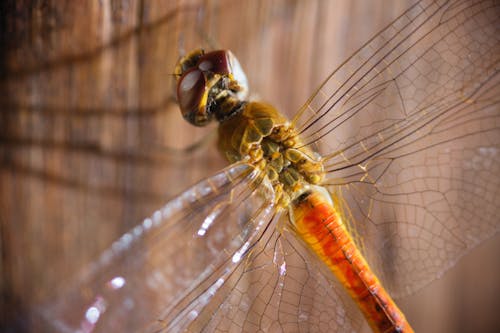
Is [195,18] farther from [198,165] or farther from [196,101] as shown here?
[198,165]

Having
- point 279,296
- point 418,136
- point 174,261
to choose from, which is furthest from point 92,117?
point 418,136

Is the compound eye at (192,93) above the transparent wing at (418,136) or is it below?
above

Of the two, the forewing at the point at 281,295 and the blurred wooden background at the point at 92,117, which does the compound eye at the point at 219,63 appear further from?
the forewing at the point at 281,295

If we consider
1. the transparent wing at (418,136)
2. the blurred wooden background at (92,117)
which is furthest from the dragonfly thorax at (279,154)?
the blurred wooden background at (92,117)

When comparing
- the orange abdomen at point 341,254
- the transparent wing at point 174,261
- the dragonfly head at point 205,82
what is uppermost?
the dragonfly head at point 205,82

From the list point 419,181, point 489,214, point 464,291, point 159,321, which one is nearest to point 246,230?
point 159,321

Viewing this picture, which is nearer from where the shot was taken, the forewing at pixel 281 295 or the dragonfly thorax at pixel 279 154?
the forewing at pixel 281 295

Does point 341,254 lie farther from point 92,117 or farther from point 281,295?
point 92,117
